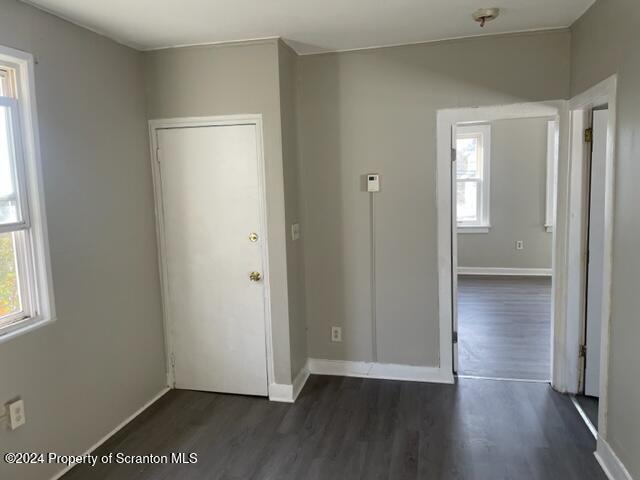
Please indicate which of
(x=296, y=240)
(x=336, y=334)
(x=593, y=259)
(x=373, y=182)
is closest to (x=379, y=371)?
(x=336, y=334)

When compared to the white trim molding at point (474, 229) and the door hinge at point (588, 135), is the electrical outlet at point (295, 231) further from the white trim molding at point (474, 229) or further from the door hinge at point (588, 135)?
the white trim molding at point (474, 229)

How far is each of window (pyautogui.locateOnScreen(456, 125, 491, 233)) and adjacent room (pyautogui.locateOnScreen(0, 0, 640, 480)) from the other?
128 inches

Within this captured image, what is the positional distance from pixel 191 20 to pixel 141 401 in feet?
7.79

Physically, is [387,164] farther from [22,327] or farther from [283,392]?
[22,327]

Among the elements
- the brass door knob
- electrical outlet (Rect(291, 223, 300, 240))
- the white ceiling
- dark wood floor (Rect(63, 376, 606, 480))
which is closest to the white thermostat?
electrical outlet (Rect(291, 223, 300, 240))

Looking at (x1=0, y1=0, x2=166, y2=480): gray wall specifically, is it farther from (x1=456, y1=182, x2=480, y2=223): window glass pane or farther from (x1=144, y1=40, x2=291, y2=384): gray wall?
(x1=456, y1=182, x2=480, y2=223): window glass pane

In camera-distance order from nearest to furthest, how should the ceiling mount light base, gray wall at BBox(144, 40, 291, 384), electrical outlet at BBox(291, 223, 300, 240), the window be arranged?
the ceiling mount light base < gray wall at BBox(144, 40, 291, 384) < electrical outlet at BBox(291, 223, 300, 240) < the window

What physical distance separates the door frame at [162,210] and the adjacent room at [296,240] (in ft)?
0.04

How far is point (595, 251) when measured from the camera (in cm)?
294

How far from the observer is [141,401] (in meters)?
3.12

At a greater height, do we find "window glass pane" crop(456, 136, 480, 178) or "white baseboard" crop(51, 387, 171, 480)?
"window glass pane" crop(456, 136, 480, 178)

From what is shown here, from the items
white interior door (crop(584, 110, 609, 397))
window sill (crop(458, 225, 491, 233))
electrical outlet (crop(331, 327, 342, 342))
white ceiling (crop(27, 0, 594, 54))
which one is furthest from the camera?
window sill (crop(458, 225, 491, 233))

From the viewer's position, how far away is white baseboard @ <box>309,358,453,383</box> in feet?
11.1

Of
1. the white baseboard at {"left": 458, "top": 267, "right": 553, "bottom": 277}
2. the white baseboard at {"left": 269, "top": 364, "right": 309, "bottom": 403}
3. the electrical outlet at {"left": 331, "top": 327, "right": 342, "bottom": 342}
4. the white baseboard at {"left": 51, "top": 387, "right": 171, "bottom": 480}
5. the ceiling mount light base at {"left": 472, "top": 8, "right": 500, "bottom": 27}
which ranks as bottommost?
the white baseboard at {"left": 51, "top": 387, "right": 171, "bottom": 480}
